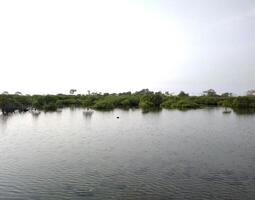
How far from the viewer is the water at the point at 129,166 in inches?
695

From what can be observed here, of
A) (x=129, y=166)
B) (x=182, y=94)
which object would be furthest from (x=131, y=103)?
(x=129, y=166)

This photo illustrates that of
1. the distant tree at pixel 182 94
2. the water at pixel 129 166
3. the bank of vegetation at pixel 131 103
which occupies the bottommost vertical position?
the water at pixel 129 166

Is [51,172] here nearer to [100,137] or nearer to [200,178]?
[200,178]

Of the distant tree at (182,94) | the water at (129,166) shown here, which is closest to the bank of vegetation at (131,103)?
the distant tree at (182,94)

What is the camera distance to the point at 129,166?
23.5m

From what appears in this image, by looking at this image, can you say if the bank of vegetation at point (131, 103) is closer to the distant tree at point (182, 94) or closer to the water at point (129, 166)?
the distant tree at point (182, 94)

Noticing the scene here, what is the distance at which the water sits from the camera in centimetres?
1766

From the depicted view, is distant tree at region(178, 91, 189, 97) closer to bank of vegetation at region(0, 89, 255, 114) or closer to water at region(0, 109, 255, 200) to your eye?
bank of vegetation at region(0, 89, 255, 114)

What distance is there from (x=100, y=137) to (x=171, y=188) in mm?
21712

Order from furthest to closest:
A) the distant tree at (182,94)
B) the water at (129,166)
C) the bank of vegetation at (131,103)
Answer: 1. the distant tree at (182,94)
2. the bank of vegetation at (131,103)
3. the water at (129,166)

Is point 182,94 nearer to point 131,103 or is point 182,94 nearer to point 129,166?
point 131,103

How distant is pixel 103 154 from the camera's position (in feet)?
92.6

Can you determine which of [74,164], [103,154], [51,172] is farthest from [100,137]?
[51,172]

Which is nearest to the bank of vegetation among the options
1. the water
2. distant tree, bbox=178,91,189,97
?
distant tree, bbox=178,91,189,97
